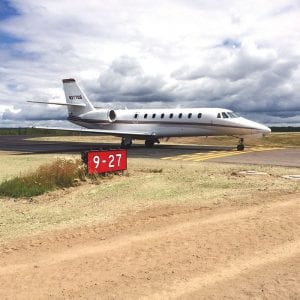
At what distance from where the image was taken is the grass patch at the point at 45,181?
535 inches

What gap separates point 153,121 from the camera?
3419 cm

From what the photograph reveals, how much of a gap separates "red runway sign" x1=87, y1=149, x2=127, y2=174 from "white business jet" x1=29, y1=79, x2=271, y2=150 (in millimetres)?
14644

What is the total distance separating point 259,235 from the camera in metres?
7.98

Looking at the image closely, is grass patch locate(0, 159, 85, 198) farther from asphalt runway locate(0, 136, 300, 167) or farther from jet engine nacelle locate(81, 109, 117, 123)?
jet engine nacelle locate(81, 109, 117, 123)

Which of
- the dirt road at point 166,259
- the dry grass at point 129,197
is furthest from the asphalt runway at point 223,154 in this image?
the dirt road at point 166,259

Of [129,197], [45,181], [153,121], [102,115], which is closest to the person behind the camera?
[129,197]

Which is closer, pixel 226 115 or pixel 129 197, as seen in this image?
pixel 129 197

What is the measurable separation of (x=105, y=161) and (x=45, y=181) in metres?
2.67

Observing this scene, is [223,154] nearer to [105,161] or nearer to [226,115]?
[226,115]

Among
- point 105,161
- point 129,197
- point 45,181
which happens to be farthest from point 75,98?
point 129,197

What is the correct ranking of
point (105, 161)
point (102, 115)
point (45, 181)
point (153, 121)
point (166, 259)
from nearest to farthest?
1. point (166, 259)
2. point (45, 181)
3. point (105, 161)
4. point (153, 121)
5. point (102, 115)

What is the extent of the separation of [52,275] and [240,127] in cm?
2439

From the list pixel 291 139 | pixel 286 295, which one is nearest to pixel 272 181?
pixel 286 295

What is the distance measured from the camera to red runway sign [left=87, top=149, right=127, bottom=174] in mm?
15773
